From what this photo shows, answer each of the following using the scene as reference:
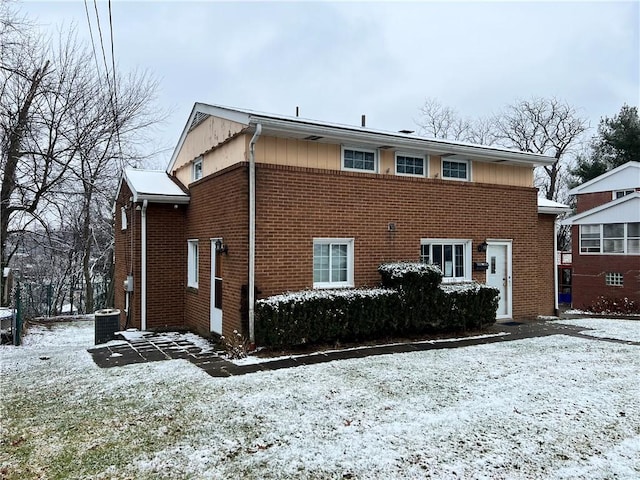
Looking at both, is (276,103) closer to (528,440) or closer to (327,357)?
(327,357)

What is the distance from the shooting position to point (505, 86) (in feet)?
119

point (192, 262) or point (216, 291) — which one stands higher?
point (192, 262)

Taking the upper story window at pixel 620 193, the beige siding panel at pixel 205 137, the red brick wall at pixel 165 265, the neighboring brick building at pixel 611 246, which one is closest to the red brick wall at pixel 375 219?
the beige siding panel at pixel 205 137

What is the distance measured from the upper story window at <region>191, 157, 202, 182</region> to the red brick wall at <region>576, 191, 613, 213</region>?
24030mm

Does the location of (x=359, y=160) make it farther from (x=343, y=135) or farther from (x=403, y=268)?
(x=403, y=268)

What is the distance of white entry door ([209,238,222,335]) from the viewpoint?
9.57 metres

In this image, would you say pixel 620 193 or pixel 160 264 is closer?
pixel 160 264

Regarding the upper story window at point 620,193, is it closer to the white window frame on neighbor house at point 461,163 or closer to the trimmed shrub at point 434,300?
the white window frame on neighbor house at point 461,163

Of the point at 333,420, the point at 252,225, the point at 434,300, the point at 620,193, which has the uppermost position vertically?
the point at 620,193

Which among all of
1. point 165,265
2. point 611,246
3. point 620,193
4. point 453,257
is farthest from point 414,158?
point 620,193

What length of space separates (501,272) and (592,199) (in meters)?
19.4

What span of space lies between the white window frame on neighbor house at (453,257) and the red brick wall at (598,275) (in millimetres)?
14688

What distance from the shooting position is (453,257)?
11.0 meters

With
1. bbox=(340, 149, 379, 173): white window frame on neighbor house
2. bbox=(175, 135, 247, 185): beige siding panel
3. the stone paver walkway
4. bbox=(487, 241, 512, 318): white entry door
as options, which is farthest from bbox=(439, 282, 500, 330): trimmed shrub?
bbox=(175, 135, 247, 185): beige siding panel
